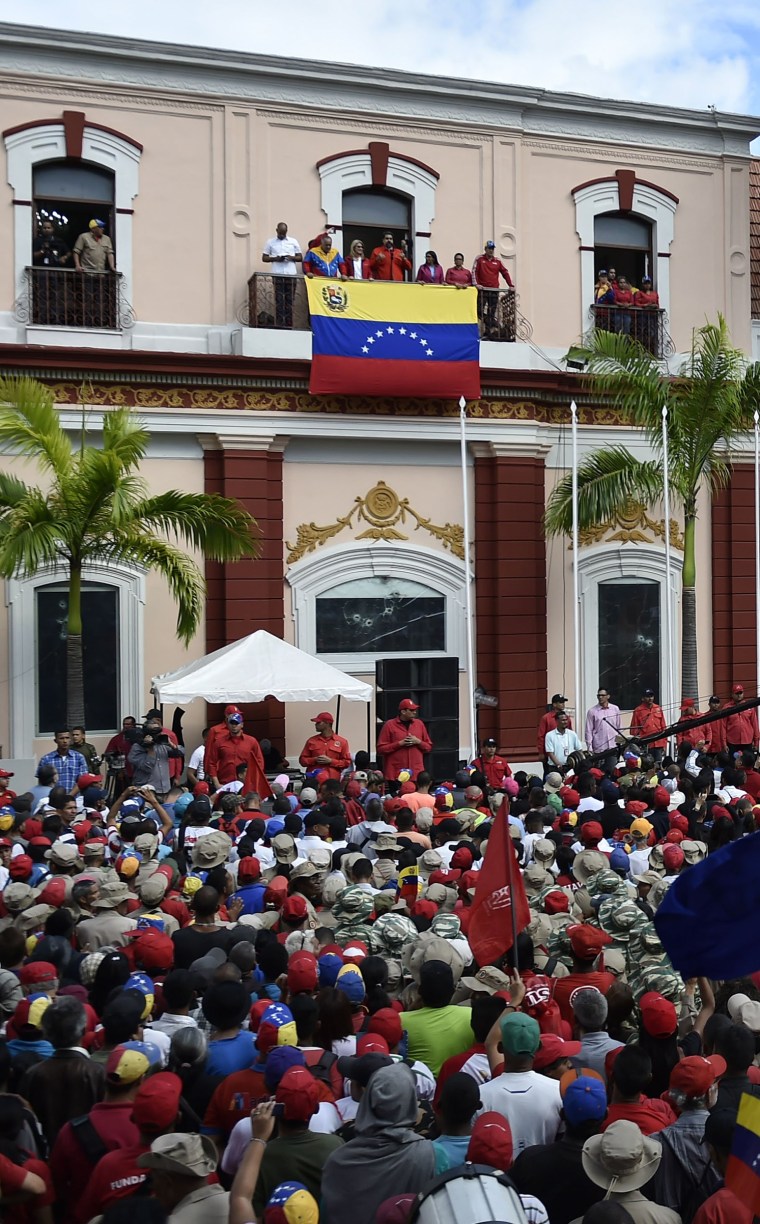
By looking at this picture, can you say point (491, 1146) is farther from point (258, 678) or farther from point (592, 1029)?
point (258, 678)

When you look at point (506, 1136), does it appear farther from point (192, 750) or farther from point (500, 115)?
point (500, 115)

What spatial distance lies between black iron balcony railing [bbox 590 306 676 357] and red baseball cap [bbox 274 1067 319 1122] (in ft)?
55.8

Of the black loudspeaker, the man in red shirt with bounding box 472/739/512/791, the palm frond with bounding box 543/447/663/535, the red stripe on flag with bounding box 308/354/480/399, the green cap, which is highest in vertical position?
the red stripe on flag with bounding box 308/354/480/399

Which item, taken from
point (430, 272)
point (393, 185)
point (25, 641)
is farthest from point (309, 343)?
point (25, 641)

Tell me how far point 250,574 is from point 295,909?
1112 cm

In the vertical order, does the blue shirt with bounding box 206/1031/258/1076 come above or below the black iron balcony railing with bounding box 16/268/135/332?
below

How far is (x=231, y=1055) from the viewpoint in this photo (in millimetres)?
5441

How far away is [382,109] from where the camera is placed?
18922 mm

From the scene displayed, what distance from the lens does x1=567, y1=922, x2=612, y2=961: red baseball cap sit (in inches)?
251

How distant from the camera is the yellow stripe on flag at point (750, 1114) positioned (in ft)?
12.3

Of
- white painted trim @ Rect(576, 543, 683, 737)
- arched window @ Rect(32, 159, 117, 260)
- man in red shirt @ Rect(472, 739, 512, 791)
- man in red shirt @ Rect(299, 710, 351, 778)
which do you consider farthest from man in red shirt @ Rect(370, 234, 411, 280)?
man in red shirt @ Rect(472, 739, 512, 791)

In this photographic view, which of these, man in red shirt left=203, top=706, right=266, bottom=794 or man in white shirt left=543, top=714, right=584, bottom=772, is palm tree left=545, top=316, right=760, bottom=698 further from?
man in red shirt left=203, top=706, right=266, bottom=794

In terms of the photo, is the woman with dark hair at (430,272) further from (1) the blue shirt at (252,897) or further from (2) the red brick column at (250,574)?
(1) the blue shirt at (252,897)

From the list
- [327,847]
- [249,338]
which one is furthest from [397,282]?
[327,847]
